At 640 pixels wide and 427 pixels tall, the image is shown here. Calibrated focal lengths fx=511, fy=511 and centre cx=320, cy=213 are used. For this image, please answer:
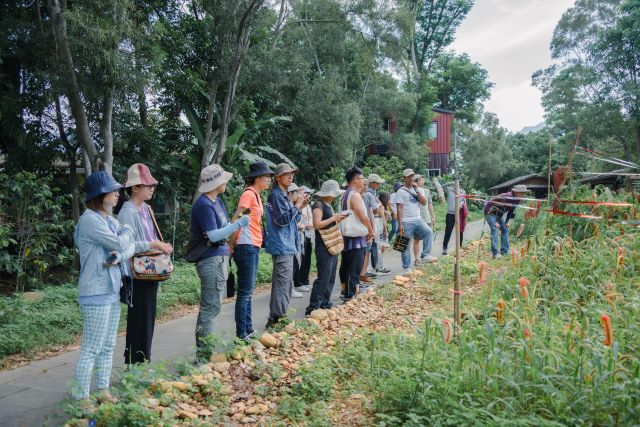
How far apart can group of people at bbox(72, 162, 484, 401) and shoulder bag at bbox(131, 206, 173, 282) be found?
0.06 meters

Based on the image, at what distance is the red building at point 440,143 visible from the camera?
35.4 metres

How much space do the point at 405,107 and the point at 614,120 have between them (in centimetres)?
1286

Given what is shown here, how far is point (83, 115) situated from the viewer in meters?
8.38

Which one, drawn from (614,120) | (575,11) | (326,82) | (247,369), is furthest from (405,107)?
(247,369)

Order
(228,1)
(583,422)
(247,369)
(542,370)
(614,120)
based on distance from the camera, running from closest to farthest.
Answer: (583,422)
(542,370)
(247,369)
(228,1)
(614,120)

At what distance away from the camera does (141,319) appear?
414cm

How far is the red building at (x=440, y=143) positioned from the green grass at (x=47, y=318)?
97.3 ft

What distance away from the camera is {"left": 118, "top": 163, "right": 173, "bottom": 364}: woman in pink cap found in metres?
4.11

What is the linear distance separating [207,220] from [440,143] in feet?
109

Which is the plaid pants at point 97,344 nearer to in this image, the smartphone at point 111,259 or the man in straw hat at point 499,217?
the smartphone at point 111,259

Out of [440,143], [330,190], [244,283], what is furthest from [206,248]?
[440,143]

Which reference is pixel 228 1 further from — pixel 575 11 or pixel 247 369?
pixel 575 11

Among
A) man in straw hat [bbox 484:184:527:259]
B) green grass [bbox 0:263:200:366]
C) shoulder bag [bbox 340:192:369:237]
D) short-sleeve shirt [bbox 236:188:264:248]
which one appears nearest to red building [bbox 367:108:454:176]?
man in straw hat [bbox 484:184:527:259]

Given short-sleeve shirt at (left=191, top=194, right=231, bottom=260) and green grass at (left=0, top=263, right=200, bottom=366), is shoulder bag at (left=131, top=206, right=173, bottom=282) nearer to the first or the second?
short-sleeve shirt at (left=191, top=194, right=231, bottom=260)
